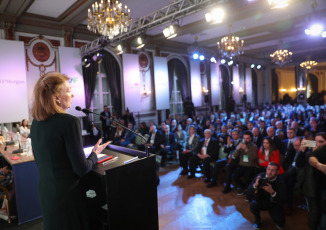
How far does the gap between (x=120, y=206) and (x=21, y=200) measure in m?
2.00

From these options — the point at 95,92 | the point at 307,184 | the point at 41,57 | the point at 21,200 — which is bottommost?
the point at 21,200

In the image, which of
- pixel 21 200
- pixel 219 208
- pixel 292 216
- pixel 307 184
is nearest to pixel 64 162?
pixel 21 200

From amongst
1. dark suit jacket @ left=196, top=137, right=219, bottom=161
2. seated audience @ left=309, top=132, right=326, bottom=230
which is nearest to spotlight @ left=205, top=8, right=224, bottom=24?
dark suit jacket @ left=196, top=137, right=219, bottom=161

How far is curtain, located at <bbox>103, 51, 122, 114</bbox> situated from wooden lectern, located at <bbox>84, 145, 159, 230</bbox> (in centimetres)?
708

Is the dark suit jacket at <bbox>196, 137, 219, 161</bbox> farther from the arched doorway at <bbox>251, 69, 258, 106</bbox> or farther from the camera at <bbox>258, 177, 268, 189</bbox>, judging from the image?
the arched doorway at <bbox>251, 69, 258, 106</bbox>

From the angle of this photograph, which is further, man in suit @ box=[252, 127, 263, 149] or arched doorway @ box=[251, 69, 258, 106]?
arched doorway @ box=[251, 69, 258, 106]

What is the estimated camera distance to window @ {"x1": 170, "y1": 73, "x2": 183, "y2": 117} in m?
11.3

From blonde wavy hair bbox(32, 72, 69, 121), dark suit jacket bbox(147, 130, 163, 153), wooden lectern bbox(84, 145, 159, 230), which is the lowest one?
dark suit jacket bbox(147, 130, 163, 153)

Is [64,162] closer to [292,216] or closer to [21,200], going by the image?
[21,200]

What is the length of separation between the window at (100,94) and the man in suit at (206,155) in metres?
4.83

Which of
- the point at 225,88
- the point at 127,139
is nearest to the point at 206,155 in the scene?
the point at 127,139

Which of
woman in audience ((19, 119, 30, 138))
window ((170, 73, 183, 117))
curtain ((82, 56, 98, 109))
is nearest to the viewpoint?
woman in audience ((19, 119, 30, 138))

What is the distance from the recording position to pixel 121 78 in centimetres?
888

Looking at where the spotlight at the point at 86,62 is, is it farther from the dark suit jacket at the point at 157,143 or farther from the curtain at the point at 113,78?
the dark suit jacket at the point at 157,143
